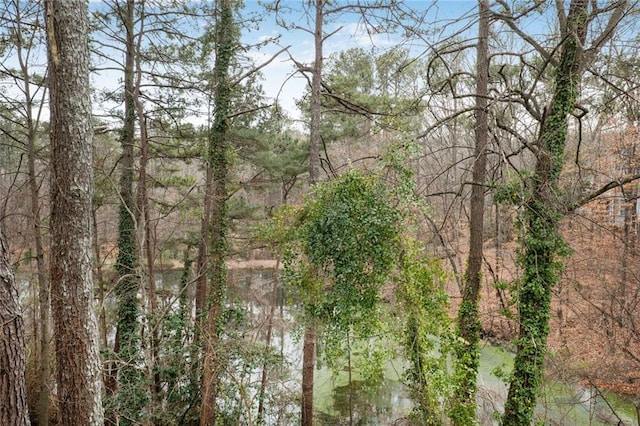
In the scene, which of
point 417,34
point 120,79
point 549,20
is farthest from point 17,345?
point 549,20

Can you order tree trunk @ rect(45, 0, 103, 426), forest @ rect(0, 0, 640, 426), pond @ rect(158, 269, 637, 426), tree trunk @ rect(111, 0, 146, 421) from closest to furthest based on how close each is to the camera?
tree trunk @ rect(45, 0, 103, 426)
forest @ rect(0, 0, 640, 426)
tree trunk @ rect(111, 0, 146, 421)
pond @ rect(158, 269, 637, 426)

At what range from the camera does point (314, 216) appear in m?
5.41

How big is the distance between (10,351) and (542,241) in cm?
623

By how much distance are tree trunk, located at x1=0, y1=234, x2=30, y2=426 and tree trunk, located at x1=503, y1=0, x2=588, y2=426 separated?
578 cm

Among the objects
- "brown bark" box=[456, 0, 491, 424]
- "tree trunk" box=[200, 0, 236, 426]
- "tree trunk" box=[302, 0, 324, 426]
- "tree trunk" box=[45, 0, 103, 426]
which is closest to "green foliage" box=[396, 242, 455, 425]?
"brown bark" box=[456, 0, 491, 424]

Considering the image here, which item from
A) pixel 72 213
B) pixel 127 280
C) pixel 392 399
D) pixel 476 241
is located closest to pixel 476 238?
pixel 476 241

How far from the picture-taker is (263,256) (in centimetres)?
2153

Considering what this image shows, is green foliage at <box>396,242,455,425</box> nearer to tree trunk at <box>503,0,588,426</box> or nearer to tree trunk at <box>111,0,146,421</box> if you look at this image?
tree trunk at <box>503,0,588,426</box>

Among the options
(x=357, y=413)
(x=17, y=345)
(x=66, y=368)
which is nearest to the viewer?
(x=17, y=345)

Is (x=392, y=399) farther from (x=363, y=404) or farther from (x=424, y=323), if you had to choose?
(x=424, y=323)

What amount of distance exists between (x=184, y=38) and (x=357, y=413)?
29.7 feet

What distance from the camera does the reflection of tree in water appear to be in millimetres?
9070

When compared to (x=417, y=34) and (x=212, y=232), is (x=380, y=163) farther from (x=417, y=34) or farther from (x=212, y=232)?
(x=212, y=232)

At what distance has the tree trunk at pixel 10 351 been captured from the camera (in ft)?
8.82
